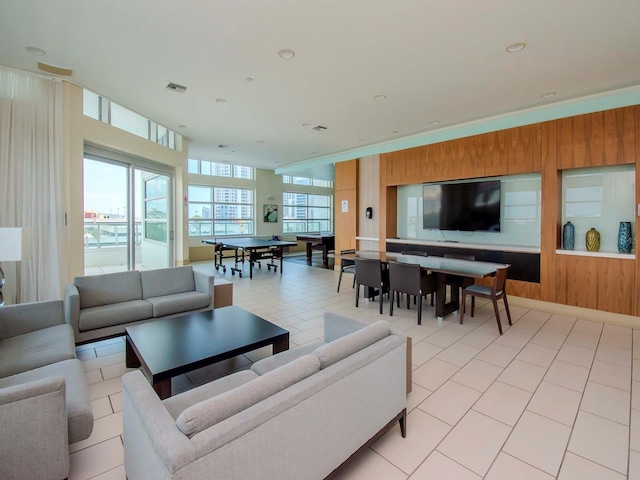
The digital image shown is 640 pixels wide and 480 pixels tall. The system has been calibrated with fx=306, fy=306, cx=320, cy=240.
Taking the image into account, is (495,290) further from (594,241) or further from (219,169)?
(219,169)

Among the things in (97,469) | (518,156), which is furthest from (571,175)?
(97,469)

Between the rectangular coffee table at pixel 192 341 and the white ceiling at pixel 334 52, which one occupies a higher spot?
the white ceiling at pixel 334 52

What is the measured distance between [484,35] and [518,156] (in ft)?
8.75

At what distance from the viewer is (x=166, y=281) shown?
3.91 m

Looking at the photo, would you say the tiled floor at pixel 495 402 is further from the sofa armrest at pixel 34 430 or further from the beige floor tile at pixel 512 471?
the sofa armrest at pixel 34 430

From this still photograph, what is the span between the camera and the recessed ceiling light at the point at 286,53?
3.32 m

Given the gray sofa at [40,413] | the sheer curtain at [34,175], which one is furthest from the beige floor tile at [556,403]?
the sheer curtain at [34,175]

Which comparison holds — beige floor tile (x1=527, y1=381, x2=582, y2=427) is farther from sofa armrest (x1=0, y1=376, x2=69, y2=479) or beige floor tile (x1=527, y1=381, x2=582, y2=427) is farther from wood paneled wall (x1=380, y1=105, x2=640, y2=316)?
sofa armrest (x1=0, y1=376, x2=69, y2=479)

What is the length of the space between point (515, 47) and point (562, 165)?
7.40 feet

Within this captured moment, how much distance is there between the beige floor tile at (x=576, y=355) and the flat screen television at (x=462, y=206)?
2.62 meters

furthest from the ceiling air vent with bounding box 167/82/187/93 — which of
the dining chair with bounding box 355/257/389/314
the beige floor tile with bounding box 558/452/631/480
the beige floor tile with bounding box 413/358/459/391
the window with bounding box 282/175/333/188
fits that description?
the window with bounding box 282/175/333/188

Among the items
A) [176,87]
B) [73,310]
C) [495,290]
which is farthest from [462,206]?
[73,310]

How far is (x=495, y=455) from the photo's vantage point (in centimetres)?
182

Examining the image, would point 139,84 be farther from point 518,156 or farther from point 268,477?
point 518,156
